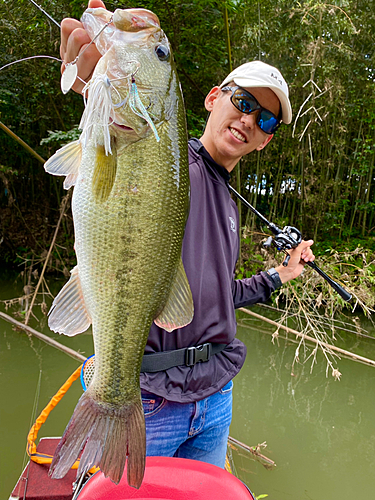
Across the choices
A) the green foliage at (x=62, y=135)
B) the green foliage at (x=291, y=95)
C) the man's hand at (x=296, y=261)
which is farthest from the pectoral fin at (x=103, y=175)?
the green foliage at (x=291, y=95)

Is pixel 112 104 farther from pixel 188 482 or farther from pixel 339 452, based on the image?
pixel 339 452

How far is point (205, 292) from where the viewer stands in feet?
4.50

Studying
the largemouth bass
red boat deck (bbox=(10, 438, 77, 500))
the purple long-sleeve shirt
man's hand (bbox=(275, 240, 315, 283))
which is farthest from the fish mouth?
red boat deck (bbox=(10, 438, 77, 500))

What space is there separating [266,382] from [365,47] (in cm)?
639

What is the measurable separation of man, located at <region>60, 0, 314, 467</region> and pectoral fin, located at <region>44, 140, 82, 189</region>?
1.06ft

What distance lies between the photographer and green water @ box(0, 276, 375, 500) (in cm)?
325

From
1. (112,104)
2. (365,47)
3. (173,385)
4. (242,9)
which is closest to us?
(112,104)

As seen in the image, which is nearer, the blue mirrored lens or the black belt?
the black belt

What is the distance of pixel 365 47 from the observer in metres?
7.01

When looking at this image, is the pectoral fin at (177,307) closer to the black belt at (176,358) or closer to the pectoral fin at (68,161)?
the black belt at (176,358)

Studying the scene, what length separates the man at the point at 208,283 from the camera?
1.29 meters

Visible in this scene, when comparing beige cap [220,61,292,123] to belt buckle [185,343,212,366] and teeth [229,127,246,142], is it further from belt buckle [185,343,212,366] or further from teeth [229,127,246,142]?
belt buckle [185,343,212,366]

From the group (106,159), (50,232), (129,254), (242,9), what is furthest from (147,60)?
(50,232)

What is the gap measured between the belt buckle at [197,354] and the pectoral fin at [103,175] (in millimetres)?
649
